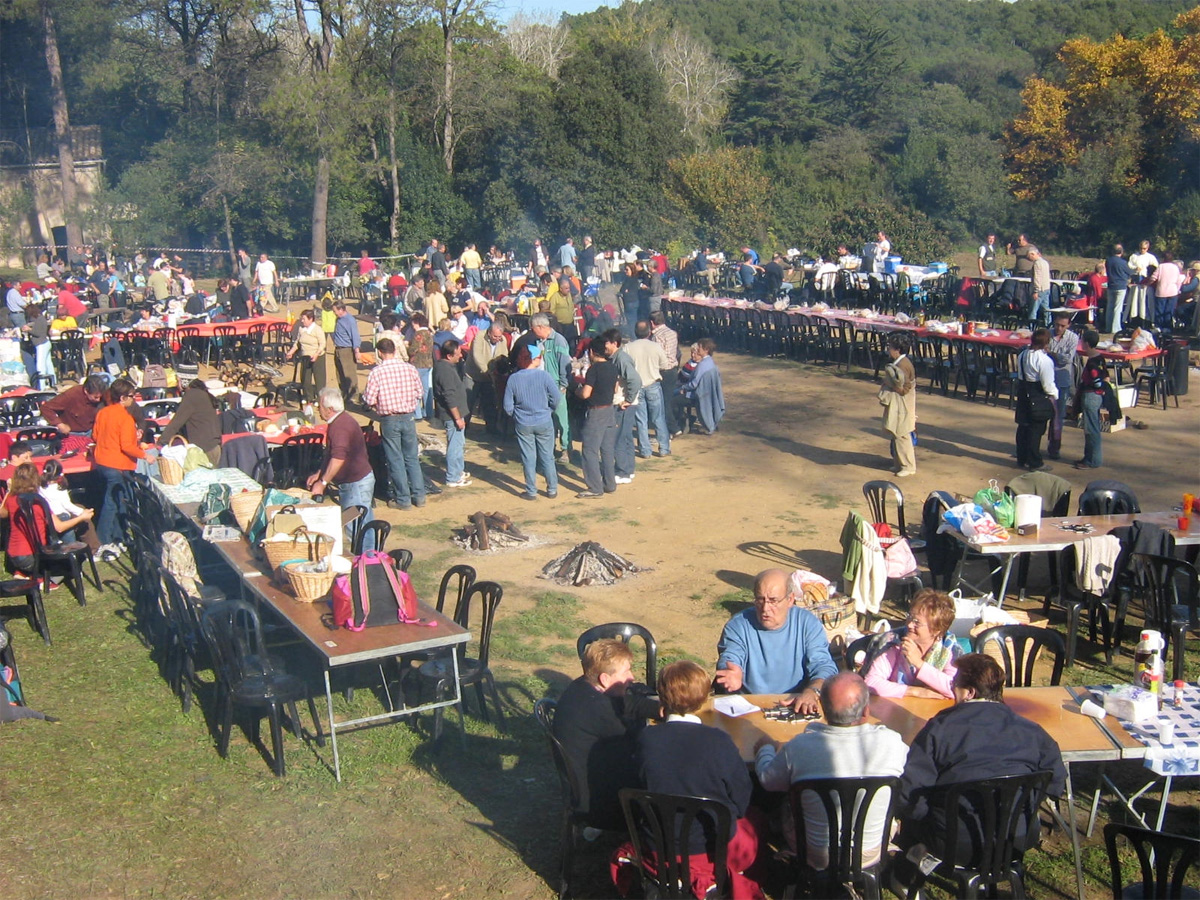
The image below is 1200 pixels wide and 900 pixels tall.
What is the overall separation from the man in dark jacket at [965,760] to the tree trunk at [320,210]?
32422 mm

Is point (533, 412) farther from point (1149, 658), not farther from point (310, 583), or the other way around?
point (1149, 658)

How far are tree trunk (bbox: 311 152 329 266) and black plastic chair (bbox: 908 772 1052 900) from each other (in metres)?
32.6

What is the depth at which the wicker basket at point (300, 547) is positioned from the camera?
268 inches

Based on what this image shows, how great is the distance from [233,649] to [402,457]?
4705mm

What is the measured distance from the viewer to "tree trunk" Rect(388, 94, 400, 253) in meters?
35.8

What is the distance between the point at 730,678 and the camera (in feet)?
17.4

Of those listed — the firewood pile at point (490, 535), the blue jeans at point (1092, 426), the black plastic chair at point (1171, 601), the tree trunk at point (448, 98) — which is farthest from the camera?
the tree trunk at point (448, 98)

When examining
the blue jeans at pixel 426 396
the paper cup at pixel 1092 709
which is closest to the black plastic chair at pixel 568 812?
the paper cup at pixel 1092 709

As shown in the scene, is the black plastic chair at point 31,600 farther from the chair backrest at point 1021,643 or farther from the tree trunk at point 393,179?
the tree trunk at point 393,179

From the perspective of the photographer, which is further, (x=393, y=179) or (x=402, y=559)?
(x=393, y=179)

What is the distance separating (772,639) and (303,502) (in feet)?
12.0

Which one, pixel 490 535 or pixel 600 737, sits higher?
pixel 600 737

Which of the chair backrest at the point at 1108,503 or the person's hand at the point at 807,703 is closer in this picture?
the person's hand at the point at 807,703

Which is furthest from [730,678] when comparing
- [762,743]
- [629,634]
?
[629,634]
